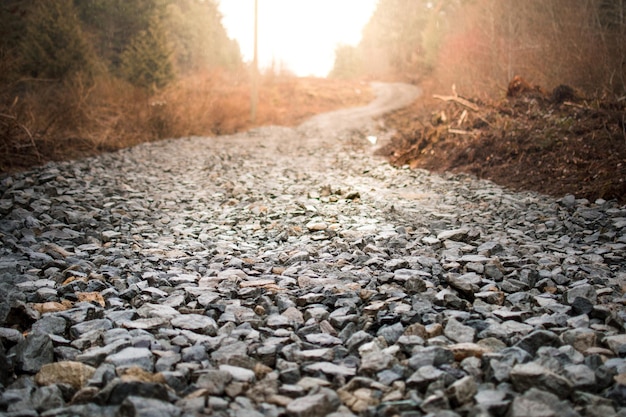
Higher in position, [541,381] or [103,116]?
[103,116]

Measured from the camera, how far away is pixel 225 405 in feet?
5.44

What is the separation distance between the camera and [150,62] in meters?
16.4

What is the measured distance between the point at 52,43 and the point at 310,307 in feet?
49.3

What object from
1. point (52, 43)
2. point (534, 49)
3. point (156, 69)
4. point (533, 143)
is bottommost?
point (533, 143)

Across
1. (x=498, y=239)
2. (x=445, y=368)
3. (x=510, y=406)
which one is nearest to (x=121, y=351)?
(x=445, y=368)

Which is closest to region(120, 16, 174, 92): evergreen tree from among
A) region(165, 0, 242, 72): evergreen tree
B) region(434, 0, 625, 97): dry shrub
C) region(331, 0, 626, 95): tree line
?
region(165, 0, 242, 72): evergreen tree

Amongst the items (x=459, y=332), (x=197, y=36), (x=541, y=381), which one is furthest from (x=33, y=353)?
(x=197, y=36)

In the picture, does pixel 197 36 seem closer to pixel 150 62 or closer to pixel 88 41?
pixel 150 62

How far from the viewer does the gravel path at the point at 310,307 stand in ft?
5.58

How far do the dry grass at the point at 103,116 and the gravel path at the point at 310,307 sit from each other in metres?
2.56

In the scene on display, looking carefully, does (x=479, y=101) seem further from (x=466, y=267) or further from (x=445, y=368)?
(x=445, y=368)

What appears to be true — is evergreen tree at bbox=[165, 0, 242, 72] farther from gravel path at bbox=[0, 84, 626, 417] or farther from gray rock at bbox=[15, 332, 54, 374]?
gray rock at bbox=[15, 332, 54, 374]

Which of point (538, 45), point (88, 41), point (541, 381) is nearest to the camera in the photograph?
point (541, 381)

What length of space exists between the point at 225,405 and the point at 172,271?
6.00 feet
